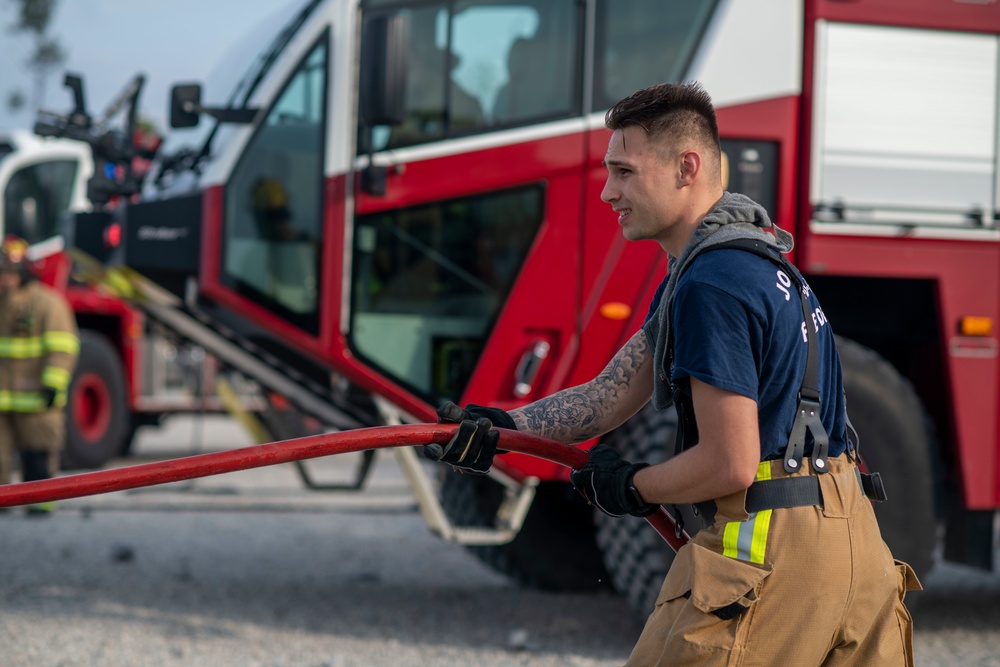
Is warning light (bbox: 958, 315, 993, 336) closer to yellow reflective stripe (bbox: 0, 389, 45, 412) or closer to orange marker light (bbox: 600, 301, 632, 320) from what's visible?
orange marker light (bbox: 600, 301, 632, 320)

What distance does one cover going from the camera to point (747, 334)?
2090 mm

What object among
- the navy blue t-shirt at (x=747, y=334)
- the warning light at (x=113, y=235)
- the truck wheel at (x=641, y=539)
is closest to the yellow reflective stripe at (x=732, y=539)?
the navy blue t-shirt at (x=747, y=334)

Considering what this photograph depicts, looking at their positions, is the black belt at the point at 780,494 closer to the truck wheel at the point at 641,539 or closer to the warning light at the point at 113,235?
the truck wheel at the point at 641,539

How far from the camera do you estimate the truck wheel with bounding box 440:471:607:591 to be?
19.4ft

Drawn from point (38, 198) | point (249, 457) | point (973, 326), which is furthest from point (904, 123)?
point (38, 198)

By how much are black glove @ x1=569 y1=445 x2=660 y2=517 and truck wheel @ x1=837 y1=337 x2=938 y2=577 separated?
8.44ft

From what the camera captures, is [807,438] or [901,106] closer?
[807,438]

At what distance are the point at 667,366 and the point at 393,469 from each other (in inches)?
415

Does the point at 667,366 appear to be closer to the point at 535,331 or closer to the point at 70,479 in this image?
the point at 70,479

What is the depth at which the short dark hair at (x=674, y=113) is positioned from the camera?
7.59ft

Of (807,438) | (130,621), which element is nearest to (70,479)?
(807,438)

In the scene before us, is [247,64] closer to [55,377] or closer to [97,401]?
[55,377]

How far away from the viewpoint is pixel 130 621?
18.3 ft

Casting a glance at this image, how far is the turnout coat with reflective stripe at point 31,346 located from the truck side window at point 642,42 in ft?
15.7
